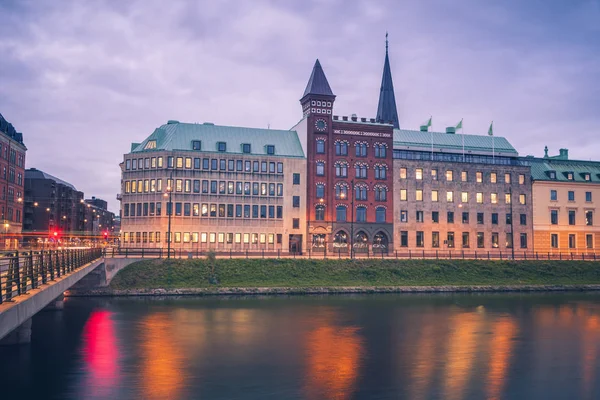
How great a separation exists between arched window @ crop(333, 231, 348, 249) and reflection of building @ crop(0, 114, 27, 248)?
2011 inches

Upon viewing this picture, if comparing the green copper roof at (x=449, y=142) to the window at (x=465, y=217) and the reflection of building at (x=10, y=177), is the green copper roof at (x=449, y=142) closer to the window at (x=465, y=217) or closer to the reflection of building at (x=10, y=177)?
the window at (x=465, y=217)

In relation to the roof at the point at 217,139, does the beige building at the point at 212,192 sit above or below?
below

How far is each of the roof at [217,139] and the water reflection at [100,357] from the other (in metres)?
45.4

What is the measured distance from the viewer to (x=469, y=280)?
7475cm

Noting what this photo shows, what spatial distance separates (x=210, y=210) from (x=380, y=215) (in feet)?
89.1

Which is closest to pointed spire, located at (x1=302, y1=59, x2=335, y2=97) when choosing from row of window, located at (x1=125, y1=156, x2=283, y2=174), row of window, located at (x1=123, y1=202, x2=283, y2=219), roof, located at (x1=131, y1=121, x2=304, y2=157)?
roof, located at (x1=131, y1=121, x2=304, y2=157)

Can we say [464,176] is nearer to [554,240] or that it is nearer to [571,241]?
[554,240]

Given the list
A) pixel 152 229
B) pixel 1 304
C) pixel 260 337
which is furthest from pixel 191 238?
pixel 1 304

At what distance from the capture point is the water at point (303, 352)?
2848 centimetres

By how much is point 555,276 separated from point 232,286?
1744 inches

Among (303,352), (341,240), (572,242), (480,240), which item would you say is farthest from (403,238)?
(303,352)

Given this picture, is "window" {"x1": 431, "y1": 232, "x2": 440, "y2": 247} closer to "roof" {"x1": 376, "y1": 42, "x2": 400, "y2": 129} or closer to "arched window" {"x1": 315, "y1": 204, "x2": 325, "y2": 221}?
"arched window" {"x1": 315, "y1": 204, "x2": 325, "y2": 221}

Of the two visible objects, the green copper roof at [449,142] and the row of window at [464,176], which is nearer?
the row of window at [464,176]

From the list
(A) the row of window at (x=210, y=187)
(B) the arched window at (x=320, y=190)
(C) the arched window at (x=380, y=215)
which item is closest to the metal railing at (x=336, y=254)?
(C) the arched window at (x=380, y=215)
